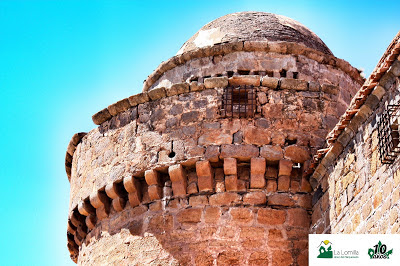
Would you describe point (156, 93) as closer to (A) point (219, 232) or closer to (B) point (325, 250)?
(A) point (219, 232)

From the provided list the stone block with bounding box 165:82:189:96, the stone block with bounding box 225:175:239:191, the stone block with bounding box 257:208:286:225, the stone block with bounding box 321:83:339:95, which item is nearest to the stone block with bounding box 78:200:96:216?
the stone block with bounding box 165:82:189:96

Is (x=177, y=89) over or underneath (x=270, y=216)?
over

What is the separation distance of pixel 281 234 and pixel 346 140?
133cm

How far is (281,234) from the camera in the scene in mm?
8633

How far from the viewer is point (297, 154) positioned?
904 cm

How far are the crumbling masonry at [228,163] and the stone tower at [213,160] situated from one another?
0.04 ft

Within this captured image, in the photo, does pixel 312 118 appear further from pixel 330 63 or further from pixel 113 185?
pixel 113 185

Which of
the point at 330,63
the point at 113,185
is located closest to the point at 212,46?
the point at 330,63

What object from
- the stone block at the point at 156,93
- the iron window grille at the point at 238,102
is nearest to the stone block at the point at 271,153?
the iron window grille at the point at 238,102

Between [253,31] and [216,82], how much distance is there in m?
1.70

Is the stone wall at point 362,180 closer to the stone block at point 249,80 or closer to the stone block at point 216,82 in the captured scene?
the stone block at point 249,80

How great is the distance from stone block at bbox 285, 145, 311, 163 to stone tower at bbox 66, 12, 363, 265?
1cm

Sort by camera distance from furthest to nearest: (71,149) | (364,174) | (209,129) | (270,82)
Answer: (71,149)
(270,82)
(209,129)
(364,174)

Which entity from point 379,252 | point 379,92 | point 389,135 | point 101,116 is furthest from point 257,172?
point 379,252
